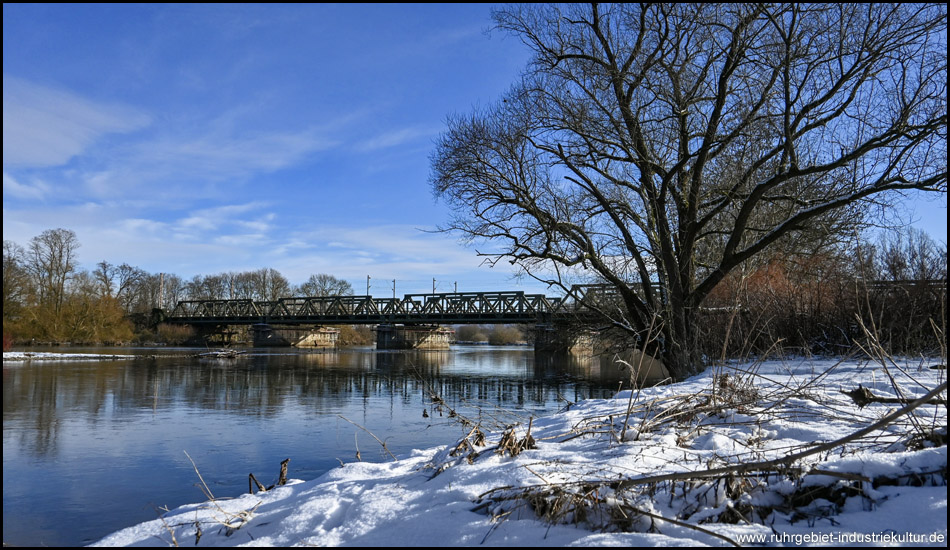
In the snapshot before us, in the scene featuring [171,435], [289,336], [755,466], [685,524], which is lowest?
[171,435]

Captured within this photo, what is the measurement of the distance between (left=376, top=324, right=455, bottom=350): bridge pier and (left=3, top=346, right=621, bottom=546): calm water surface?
44.5 meters

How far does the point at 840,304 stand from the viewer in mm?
10742

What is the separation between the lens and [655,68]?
39.2ft

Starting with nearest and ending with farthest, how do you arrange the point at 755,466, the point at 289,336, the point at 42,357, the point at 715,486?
the point at 755,466 < the point at 715,486 < the point at 42,357 < the point at 289,336

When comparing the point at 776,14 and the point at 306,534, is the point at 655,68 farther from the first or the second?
the point at 306,534

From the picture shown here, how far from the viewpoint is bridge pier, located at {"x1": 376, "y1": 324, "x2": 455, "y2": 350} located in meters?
63.2

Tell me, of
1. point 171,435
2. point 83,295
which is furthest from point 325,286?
point 171,435

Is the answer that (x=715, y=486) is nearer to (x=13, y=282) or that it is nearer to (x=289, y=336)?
(x=13, y=282)

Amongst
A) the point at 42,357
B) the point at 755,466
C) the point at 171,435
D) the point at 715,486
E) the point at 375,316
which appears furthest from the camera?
the point at 375,316

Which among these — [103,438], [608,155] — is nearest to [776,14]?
[608,155]

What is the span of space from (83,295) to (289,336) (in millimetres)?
35071

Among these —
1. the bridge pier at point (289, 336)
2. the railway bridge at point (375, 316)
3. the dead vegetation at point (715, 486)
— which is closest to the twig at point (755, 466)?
the dead vegetation at point (715, 486)

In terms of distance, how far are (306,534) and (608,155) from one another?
11.0m

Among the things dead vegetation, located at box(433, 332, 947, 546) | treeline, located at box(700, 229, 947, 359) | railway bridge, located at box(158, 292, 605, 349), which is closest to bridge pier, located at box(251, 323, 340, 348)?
railway bridge, located at box(158, 292, 605, 349)
